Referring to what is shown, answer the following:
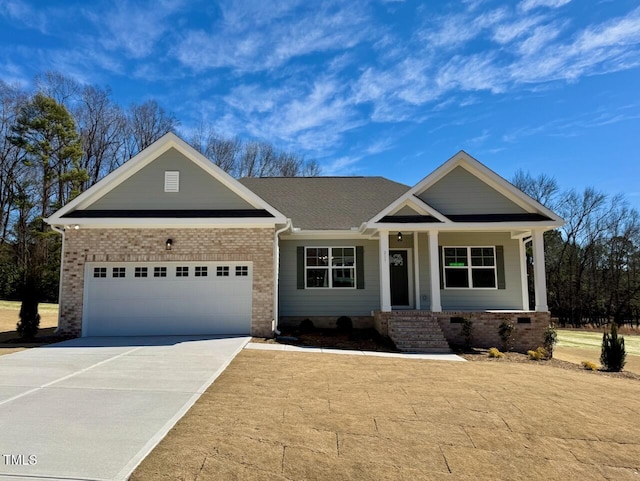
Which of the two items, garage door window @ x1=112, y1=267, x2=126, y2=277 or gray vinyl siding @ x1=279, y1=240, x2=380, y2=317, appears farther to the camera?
gray vinyl siding @ x1=279, y1=240, x2=380, y2=317

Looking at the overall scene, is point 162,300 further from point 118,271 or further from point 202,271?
point 118,271

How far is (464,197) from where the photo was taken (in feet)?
44.1

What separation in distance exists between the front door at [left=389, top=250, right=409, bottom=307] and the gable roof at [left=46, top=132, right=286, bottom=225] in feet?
16.3

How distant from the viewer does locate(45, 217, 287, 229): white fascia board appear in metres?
12.0

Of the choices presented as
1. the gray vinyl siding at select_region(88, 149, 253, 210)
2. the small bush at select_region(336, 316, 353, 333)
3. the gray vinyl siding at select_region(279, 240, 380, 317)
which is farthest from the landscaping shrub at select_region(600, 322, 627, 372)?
the gray vinyl siding at select_region(88, 149, 253, 210)

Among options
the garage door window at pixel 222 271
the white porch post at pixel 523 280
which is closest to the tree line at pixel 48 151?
the garage door window at pixel 222 271

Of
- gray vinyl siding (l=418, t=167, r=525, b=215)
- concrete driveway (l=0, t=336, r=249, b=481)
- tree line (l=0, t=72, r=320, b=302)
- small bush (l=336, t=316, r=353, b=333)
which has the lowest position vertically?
concrete driveway (l=0, t=336, r=249, b=481)

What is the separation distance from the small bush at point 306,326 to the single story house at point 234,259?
1.41 feet

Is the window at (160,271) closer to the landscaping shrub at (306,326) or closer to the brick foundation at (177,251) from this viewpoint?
the brick foundation at (177,251)

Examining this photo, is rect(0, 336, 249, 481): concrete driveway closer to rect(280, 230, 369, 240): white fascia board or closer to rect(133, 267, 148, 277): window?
rect(133, 267, 148, 277): window

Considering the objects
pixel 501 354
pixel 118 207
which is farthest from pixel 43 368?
pixel 501 354

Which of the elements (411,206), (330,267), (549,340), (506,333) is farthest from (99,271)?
(549,340)

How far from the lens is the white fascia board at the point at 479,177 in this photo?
43.4 ft

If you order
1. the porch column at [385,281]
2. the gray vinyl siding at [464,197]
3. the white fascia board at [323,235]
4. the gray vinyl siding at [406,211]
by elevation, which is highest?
the gray vinyl siding at [464,197]
